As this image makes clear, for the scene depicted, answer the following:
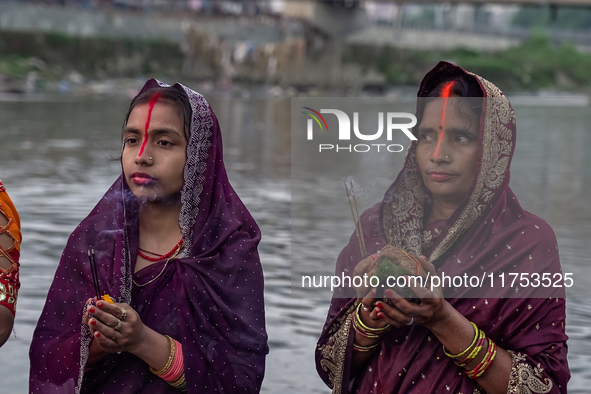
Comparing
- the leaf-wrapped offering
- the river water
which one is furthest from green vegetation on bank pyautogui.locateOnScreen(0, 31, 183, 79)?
the leaf-wrapped offering

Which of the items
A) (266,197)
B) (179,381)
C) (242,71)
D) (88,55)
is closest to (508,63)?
(242,71)

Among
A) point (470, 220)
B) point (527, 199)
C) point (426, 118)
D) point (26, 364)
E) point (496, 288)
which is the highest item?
point (426, 118)

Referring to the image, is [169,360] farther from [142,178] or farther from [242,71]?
[242,71]

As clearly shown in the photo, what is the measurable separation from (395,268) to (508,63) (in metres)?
49.0

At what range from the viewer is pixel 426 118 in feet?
6.26

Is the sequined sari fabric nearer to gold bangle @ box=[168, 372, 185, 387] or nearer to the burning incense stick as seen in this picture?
gold bangle @ box=[168, 372, 185, 387]

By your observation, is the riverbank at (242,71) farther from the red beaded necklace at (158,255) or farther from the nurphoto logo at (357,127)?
the nurphoto logo at (357,127)

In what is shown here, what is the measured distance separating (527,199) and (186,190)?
22.4ft

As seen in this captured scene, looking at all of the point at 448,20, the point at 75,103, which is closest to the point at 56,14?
the point at 75,103

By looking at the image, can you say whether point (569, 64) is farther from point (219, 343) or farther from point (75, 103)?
point (219, 343)

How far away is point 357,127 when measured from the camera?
1978 mm

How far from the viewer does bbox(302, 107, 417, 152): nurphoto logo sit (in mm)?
1930

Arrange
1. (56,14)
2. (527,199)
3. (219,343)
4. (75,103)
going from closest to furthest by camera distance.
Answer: (219,343) → (527,199) → (75,103) → (56,14)

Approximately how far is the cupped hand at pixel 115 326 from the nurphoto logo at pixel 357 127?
57cm
